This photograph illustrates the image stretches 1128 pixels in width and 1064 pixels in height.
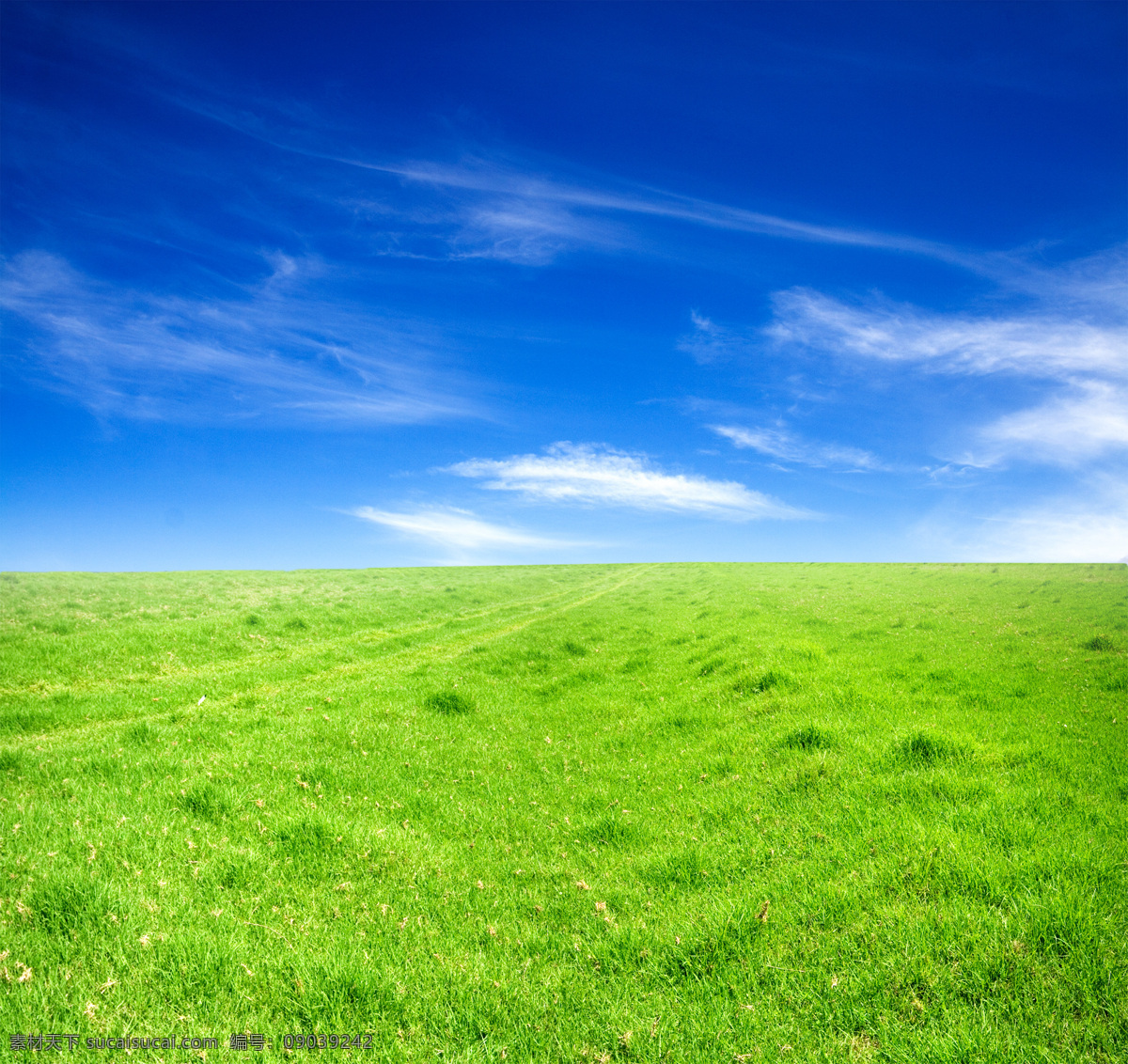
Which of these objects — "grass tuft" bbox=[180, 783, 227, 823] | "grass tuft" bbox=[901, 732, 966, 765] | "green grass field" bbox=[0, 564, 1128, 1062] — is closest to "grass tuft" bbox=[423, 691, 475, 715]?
"green grass field" bbox=[0, 564, 1128, 1062]

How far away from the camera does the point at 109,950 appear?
6.06 m

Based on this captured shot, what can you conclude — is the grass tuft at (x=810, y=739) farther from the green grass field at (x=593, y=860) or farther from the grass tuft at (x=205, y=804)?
the grass tuft at (x=205, y=804)

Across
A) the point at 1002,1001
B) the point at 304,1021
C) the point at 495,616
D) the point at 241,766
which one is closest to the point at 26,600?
the point at 495,616

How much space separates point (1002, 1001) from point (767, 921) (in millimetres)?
2016

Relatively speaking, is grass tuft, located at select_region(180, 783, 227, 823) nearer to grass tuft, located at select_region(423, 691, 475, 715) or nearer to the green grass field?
the green grass field

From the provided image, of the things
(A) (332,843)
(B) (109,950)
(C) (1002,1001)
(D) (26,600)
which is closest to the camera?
(C) (1002,1001)

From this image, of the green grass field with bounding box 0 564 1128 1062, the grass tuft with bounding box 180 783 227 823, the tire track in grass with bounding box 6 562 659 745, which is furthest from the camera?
the tire track in grass with bounding box 6 562 659 745

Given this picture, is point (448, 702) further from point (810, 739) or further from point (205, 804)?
point (810, 739)

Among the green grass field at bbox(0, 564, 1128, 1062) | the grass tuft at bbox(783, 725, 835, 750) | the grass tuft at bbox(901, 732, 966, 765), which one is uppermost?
the grass tuft at bbox(901, 732, 966, 765)

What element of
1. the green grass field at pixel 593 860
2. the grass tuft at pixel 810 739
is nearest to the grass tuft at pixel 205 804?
the green grass field at pixel 593 860

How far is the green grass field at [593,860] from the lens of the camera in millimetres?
5277

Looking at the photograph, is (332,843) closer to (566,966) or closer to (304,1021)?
(304,1021)

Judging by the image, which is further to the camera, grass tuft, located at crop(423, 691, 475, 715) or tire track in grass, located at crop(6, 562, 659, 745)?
grass tuft, located at crop(423, 691, 475, 715)

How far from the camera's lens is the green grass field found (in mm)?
5277
